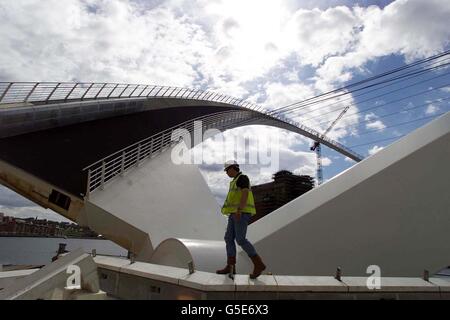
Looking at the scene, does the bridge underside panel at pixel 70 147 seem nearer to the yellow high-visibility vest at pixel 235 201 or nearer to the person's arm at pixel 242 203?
the yellow high-visibility vest at pixel 235 201

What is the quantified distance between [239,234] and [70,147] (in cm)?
1112

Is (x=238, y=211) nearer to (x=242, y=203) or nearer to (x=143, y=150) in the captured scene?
A: (x=242, y=203)

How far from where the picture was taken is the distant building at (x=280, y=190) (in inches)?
2589

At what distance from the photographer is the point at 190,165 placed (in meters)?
16.0

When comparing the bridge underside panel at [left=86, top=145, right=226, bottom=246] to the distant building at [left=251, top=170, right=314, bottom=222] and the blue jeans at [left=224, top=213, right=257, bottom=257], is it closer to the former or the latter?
the blue jeans at [left=224, top=213, right=257, bottom=257]

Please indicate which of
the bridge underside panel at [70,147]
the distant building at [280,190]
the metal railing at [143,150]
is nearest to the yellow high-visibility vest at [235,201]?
the metal railing at [143,150]

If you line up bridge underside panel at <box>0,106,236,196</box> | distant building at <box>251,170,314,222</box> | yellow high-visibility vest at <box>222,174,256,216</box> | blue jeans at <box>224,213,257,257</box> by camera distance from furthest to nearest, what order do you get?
distant building at <box>251,170,314,222</box> → bridge underside panel at <box>0,106,236,196</box> → yellow high-visibility vest at <box>222,174,256,216</box> → blue jeans at <box>224,213,257,257</box>

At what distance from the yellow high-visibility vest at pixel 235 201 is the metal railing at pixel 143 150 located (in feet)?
21.8

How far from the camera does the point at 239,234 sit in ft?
15.2

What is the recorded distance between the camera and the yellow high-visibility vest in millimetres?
4711

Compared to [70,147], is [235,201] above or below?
below

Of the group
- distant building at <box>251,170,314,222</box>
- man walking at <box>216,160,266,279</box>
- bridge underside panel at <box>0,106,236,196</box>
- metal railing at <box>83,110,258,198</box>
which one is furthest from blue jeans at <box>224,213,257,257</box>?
distant building at <box>251,170,314,222</box>

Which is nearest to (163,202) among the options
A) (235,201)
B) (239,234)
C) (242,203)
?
(235,201)

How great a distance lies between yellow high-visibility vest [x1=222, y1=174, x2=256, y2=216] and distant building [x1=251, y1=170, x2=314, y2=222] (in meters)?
60.7
